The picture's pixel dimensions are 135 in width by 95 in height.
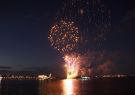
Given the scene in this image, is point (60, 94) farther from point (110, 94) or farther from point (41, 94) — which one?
point (110, 94)

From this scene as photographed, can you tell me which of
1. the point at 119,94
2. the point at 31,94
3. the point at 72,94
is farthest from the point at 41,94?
the point at 119,94

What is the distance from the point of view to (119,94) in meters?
118

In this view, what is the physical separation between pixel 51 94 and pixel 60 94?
3.85m

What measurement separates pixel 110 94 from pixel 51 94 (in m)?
23.8

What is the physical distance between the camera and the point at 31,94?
411 ft

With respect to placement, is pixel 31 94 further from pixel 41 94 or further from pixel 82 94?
pixel 82 94

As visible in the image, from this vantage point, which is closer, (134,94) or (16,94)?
(134,94)

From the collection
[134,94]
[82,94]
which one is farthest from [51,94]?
[134,94]

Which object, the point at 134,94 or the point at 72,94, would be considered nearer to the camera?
the point at 134,94

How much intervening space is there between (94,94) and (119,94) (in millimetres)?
10829

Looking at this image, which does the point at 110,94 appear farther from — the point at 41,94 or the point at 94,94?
the point at 41,94

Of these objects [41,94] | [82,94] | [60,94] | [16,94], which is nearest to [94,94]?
[82,94]

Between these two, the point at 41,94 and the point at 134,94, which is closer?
the point at 134,94

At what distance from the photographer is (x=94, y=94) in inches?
4838
